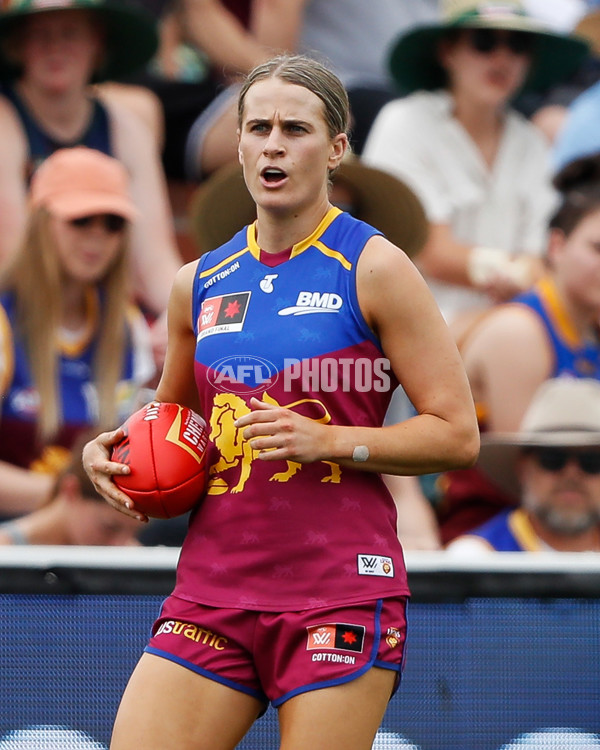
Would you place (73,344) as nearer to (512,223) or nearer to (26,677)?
(26,677)

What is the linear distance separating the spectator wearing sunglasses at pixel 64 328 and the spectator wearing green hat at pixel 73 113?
12.5 inches

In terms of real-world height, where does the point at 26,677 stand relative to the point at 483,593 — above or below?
below

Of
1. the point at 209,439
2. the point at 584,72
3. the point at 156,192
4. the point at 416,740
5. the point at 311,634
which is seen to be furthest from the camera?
the point at 584,72

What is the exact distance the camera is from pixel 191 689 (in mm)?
2584

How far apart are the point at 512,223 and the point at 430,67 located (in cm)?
92

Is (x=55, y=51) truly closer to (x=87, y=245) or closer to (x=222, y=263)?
(x=87, y=245)

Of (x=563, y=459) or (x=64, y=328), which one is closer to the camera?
(x=563, y=459)

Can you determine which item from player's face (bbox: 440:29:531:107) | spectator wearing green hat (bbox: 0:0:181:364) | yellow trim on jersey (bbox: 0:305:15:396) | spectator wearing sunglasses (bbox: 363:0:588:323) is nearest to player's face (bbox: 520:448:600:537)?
spectator wearing sunglasses (bbox: 363:0:588:323)

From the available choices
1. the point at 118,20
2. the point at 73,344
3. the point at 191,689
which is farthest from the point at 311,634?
the point at 118,20

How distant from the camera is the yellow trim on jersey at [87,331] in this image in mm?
5133

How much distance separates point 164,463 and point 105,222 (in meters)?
2.80

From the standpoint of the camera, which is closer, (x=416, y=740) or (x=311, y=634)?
(x=311, y=634)

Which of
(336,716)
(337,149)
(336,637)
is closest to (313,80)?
(337,149)

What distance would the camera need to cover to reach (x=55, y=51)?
5.79 meters
